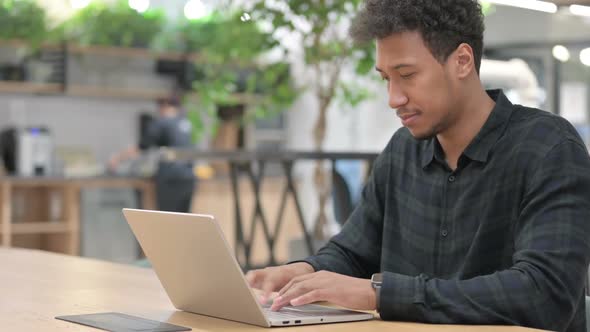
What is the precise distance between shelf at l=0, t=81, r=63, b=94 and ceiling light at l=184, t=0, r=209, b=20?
4.63ft

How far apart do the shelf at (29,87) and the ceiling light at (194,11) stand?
1.41 m

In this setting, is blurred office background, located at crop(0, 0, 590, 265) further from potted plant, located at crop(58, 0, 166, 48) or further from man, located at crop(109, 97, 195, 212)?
man, located at crop(109, 97, 195, 212)

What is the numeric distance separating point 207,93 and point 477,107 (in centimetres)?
408

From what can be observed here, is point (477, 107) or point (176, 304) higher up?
point (477, 107)

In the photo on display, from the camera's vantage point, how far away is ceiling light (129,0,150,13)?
8.45 meters

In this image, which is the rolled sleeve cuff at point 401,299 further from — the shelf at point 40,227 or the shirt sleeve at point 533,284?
the shelf at point 40,227

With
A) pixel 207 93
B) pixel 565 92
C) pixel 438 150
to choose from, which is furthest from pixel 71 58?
pixel 438 150

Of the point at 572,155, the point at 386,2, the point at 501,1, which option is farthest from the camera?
the point at 501,1

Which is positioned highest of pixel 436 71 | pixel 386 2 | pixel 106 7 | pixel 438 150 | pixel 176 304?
pixel 106 7

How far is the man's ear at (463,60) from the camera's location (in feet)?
5.52

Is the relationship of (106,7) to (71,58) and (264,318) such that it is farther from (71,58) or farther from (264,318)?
(264,318)

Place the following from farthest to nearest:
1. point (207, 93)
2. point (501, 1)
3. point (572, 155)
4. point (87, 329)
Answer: point (207, 93) < point (501, 1) < point (572, 155) < point (87, 329)

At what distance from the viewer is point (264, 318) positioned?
140cm

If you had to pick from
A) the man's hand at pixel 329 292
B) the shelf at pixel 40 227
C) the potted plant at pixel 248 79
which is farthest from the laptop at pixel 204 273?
the shelf at pixel 40 227
